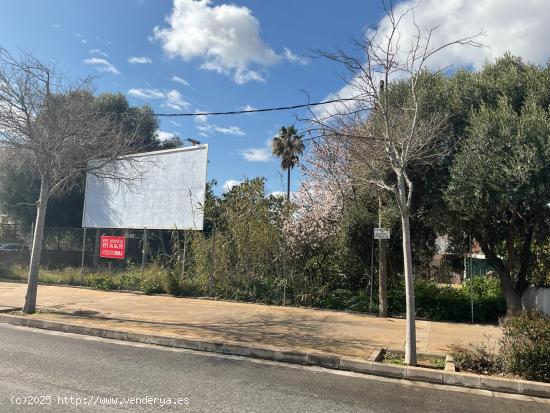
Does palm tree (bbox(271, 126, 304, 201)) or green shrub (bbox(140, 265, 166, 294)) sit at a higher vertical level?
palm tree (bbox(271, 126, 304, 201))

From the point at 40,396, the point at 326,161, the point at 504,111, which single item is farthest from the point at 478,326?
the point at 40,396

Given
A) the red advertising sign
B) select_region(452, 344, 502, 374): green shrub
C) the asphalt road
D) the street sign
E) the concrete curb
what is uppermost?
the street sign

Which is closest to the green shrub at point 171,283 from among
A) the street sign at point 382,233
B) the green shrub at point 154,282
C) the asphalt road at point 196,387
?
the green shrub at point 154,282

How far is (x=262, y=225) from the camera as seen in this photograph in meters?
16.1

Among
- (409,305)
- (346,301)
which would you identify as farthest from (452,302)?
(409,305)

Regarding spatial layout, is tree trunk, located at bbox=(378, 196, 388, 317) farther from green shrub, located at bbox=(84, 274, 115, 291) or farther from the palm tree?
the palm tree

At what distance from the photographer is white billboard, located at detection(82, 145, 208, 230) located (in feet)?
65.7

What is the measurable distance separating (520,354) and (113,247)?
15719mm

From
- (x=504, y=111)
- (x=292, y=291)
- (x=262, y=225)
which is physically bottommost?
(x=292, y=291)

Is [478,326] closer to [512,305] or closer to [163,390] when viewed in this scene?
[512,305]

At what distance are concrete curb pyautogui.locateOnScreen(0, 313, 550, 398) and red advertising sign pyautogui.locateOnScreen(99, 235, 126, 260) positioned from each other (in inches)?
344

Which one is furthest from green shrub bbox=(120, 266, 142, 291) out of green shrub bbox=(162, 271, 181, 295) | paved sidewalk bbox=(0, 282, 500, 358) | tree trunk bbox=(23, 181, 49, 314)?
tree trunk bbox=(23, 181, 49, 314)

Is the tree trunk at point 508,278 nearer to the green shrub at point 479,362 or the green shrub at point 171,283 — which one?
the green shrub at point 479,362

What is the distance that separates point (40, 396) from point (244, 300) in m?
9.98
